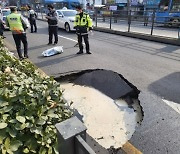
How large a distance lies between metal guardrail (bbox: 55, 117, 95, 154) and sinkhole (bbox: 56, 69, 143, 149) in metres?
1.00

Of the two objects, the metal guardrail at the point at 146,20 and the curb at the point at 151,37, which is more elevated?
the metal guardrail at the point at 146,20

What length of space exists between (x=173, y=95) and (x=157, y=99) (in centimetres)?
44

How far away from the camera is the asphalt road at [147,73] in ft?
10.0

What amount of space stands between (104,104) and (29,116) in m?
2.48

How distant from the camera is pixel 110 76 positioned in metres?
5.59

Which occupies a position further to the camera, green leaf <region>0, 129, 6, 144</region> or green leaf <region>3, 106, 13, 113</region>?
green leaf <region>3, 106, 13, 113</region>

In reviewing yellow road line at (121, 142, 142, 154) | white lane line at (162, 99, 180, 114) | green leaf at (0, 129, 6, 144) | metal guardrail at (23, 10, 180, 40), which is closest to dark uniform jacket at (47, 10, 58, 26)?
metal guardrail at (23, 10, 180, 40)

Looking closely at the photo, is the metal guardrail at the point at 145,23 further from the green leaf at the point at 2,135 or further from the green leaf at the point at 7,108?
the green leaf at the point at 2,135

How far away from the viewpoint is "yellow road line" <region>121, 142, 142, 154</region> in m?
2.80

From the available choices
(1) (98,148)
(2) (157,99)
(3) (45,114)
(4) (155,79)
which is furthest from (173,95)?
(3) (45,114)

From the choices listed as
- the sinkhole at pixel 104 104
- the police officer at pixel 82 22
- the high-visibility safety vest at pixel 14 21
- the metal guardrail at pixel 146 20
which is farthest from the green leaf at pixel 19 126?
the metal guardrail at pixel 146 20

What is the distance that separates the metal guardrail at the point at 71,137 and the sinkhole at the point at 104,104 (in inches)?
39.6

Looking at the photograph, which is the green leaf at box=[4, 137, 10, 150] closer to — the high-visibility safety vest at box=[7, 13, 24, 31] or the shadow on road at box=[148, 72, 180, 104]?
the shadow on road at box=[148, 72, 180, 104]

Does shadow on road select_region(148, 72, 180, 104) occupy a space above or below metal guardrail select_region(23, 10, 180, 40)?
below
